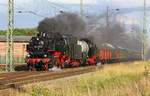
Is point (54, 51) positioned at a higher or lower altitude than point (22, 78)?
higher

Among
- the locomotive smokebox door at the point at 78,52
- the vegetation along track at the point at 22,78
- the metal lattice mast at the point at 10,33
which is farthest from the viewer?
the locomotive smokebox door at the point at 78,52

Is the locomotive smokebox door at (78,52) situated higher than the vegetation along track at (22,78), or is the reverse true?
the locomotive smokebox door at (78,52)

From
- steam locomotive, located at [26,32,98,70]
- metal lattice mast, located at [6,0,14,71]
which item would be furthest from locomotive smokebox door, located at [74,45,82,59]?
metal lattice mast, located at [6,0,14,71]

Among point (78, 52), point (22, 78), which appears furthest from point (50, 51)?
point (22, 78)

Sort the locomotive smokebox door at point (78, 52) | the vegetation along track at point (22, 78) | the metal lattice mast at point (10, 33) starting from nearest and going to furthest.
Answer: the vegetation along track at point (22, 78) < the metal lattice mast at point (10, 33) < the locomotive smokebox door at point (78, 52)

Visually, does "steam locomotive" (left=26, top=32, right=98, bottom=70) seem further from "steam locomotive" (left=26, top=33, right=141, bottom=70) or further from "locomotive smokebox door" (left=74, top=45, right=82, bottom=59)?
"locomotive smokebox door" (left=74, top=45, right=82, bottom=59)

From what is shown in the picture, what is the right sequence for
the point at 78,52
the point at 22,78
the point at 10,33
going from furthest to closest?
1. the point at 78,52
2. the point at 10,33
3. the point at 22,78

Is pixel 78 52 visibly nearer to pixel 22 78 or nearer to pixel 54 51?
pixel 54 51

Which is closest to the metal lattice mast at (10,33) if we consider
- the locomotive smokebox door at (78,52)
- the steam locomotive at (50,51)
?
the steam locomotive at (50,51)

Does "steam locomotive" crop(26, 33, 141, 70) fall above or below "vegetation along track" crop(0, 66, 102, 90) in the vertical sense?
above

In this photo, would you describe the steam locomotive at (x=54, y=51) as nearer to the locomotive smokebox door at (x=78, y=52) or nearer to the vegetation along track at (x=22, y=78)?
the locomotive smokebox door at (x=78, y=52)

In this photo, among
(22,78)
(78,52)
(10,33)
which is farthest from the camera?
(78,52)

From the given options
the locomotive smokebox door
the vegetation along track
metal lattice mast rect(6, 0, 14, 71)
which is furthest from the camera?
the locomotive smokebox door

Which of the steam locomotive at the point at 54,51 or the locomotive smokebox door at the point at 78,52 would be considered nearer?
the steam locomotive at the point at 54,51
